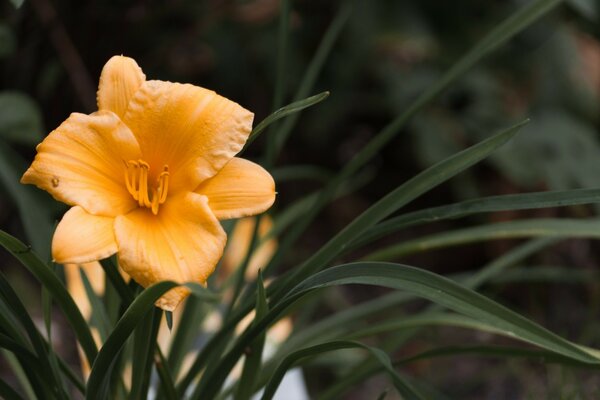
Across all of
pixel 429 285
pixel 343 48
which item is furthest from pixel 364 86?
pixel 429 285

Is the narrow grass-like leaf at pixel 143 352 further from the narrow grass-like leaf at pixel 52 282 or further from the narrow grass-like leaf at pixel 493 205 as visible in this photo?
the narrow grass-like leaf at pixel 493 205

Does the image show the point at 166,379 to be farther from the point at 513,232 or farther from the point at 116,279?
the point at 513,232

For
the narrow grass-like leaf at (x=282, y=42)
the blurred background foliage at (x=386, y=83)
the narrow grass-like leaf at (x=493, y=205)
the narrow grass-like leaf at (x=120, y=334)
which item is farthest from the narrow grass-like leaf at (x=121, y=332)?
the blurred background foliage at (x=386, y=83)

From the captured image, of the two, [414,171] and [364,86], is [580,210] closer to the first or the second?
[414,171]

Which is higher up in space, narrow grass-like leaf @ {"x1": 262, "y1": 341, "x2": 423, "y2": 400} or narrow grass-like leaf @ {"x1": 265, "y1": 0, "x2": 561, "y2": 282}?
Answer: narrow grass-like leaf @ {"x1": 265, "y1": 0, "x2": 561, "y2": 282}

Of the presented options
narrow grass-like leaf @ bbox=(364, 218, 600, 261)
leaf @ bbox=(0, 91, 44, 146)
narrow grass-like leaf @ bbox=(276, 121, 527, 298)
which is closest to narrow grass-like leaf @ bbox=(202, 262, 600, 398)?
narrow grass-like leaf @ bbox=(276, 121, 527, 298)

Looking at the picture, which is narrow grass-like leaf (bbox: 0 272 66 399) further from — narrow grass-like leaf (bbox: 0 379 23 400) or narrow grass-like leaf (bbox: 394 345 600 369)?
narrow grass-like leaf (bbox: 394 345 600 369)
